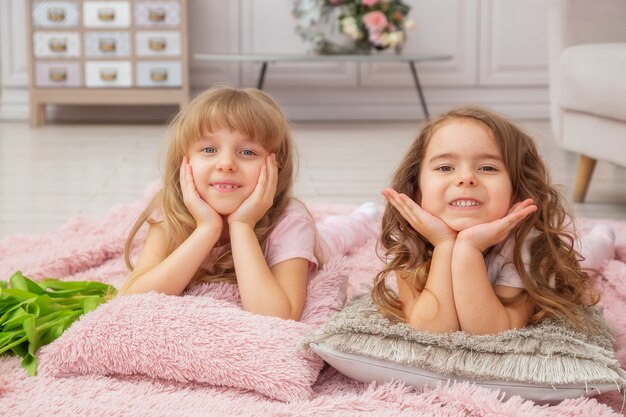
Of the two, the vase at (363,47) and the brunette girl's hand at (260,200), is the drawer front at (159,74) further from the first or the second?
the brunette girl's hand at (260,200)

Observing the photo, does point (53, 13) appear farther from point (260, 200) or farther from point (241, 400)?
point (241, 400)

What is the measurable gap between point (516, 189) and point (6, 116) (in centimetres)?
408

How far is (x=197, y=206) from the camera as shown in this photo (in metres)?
1.25

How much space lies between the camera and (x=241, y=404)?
992mm

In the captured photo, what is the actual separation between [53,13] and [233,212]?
3.46 meters

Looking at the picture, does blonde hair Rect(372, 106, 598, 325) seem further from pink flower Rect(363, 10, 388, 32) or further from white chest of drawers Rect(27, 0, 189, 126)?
white chest of drawers Rect(27, 0, 189, 126)

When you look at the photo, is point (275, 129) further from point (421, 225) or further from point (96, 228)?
point (96, 228)

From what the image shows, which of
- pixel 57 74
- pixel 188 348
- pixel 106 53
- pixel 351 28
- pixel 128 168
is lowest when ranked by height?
pixel 128 168

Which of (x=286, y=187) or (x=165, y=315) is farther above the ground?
(x=286, y=187)

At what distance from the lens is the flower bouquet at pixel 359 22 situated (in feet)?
13.9

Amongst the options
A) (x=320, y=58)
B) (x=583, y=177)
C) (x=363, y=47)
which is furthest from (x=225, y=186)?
(x=363, y=47)

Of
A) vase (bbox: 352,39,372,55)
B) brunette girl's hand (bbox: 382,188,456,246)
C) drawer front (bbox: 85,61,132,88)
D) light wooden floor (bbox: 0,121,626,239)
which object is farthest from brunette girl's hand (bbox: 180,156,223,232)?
drawer front (bbox: 85,61,132,88)

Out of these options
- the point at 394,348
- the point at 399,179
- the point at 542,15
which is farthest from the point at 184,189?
the point at 542,15

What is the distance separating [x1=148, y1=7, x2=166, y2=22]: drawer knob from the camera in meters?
4.35
